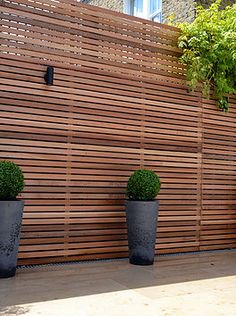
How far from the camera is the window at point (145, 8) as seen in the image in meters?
8.20

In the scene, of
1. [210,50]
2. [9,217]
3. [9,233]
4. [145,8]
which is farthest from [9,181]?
[145,8]

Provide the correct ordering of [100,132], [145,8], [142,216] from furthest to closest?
[145,8]
[100,132]
[142,216]

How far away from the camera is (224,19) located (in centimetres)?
596

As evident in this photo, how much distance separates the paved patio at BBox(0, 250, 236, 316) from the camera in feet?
9.78

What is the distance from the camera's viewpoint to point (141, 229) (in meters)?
4.52

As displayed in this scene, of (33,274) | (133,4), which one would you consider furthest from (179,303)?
(133,4)

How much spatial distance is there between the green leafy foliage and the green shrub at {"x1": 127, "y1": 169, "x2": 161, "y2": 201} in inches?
66.4

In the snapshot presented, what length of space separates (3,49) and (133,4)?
5563 mm

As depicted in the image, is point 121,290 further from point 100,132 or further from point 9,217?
point 100,132

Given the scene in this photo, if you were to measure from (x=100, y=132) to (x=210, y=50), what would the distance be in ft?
6.91

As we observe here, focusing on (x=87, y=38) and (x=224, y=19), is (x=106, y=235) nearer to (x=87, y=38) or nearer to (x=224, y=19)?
(x=87, y=38)

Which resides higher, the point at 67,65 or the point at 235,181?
the point at 67,65

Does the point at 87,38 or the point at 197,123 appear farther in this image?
the point at 197,123

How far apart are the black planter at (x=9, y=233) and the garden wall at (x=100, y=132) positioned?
46 centimetres
